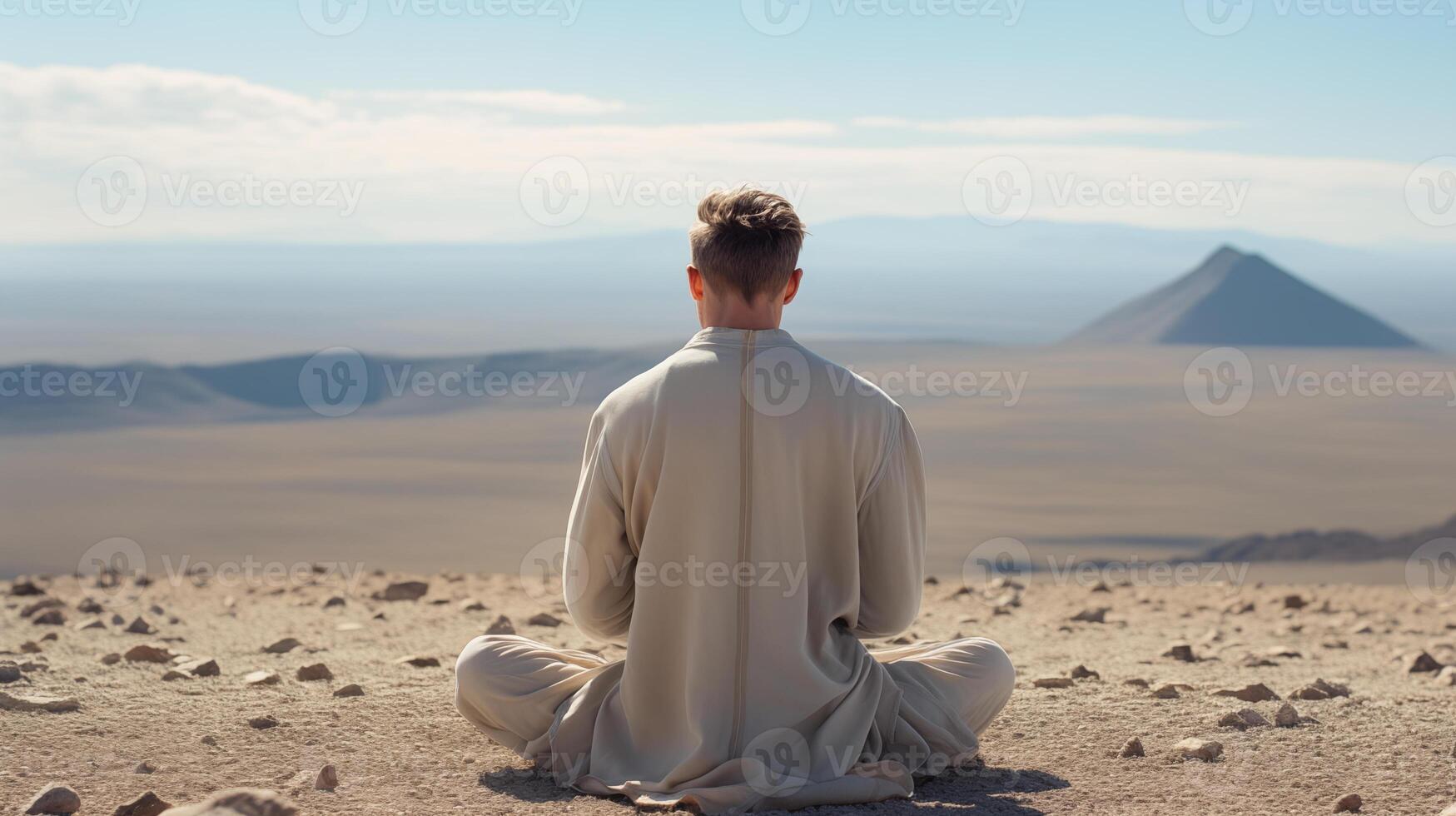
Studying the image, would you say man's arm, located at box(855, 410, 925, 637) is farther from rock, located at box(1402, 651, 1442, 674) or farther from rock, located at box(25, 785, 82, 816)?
rock, located at box(1402, 651, 1442, 674)

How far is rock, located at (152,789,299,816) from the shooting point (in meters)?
2.67

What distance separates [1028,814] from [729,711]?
2.74 feet

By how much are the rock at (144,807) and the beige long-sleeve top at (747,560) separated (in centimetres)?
114

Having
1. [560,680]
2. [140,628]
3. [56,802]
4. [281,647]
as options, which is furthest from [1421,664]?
[140,628]

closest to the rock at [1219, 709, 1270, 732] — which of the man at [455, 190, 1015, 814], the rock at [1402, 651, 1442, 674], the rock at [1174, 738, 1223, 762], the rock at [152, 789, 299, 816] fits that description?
the rock at [1174, 738, 1223, 762]

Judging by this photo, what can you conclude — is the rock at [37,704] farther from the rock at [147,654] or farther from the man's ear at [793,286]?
the man's ear at [793,286]

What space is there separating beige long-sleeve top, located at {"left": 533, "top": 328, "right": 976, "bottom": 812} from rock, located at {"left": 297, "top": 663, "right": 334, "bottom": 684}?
6.25ft

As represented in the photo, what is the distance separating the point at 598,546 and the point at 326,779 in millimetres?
1024

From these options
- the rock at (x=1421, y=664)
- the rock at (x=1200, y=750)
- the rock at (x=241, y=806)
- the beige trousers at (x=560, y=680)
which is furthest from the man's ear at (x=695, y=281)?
the rock at (x=1421, y=664)

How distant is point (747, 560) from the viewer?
316 cm

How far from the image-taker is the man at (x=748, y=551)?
3133 millimetres

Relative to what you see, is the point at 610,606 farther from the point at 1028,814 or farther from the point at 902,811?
the point at 1028,814

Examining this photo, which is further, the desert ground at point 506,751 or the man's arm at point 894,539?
the desert ground at point 506,751

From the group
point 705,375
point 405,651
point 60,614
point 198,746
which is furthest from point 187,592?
point 705,375
